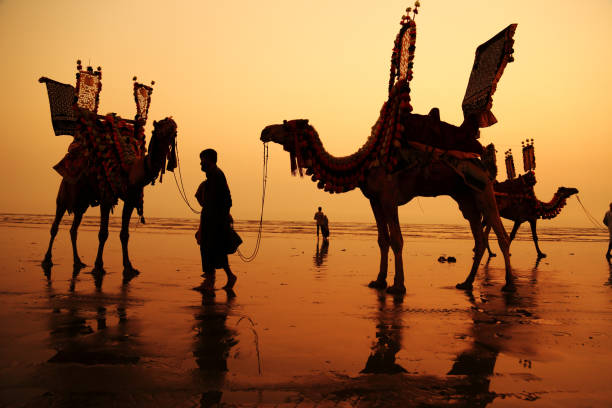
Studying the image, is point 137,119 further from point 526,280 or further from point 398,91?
point 526,280

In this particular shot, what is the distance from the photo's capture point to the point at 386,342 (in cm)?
505

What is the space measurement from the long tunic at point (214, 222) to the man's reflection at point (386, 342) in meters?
2.73

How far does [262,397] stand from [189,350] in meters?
1.33

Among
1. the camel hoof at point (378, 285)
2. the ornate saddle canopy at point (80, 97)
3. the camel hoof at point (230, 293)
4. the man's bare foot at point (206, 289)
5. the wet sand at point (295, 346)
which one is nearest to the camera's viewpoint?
the wet sand at point (295, 346)

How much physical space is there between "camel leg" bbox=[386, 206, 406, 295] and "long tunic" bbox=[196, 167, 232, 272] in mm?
2694

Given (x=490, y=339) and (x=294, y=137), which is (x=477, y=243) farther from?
(x=490, y=339)

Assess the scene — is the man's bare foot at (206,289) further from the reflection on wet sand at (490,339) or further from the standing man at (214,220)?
the reflection on wet sand at (490,339)

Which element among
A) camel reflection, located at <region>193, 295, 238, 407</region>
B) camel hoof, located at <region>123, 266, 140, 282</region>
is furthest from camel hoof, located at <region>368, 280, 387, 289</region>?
camel hoof, located at <region>123, 266, 140, 282</region>

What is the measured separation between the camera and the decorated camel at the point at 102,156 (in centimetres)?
1014

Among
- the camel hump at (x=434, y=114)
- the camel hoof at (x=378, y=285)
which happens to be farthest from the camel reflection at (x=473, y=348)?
the camel hump at (x=434, y=114)

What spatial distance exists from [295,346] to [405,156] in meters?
4.91

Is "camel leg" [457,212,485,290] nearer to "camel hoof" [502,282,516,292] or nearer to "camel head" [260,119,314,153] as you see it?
"camel hoof" [502,282,516,292]

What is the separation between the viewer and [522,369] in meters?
4.25

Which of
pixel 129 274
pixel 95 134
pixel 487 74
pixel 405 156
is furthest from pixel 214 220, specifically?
pixel 487 74
